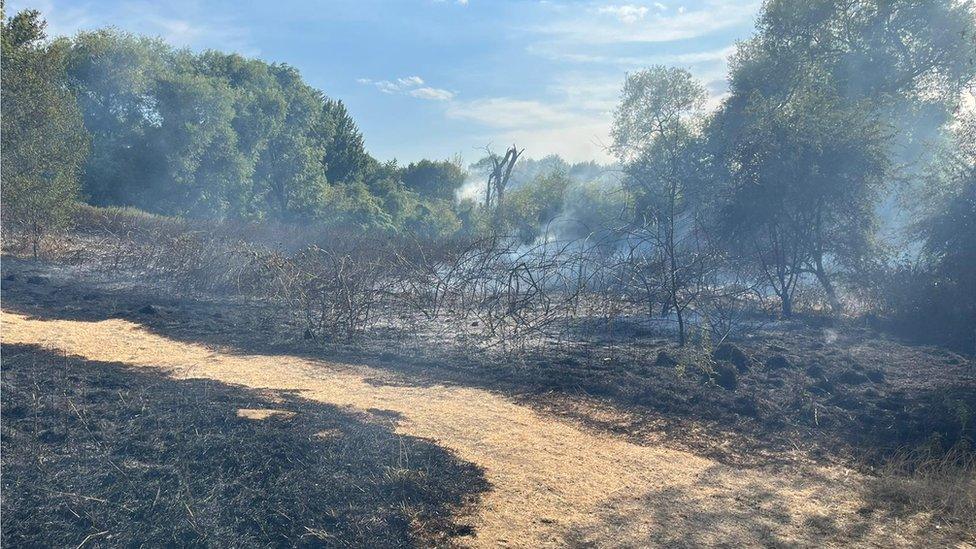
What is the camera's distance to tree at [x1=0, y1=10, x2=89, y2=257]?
1402 centimetres

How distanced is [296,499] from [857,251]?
14.3 meters

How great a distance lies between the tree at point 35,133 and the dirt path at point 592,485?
27.3ft

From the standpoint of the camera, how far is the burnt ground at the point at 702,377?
6262 millimetres

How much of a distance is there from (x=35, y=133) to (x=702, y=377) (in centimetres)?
1470

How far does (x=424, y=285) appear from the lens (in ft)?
39.4

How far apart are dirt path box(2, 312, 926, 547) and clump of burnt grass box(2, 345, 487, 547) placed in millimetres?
346

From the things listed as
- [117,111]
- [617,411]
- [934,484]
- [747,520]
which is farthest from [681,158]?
[117,111]

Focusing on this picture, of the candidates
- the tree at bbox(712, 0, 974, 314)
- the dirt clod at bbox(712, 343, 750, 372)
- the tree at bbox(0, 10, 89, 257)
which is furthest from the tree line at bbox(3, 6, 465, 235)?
the tree at bbox(712, 0, 974, 314)

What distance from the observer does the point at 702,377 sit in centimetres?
803

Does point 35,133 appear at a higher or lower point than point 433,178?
lower

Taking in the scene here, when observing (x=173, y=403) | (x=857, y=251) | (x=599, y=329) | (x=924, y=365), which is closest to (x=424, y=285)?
(x=599, y=329)

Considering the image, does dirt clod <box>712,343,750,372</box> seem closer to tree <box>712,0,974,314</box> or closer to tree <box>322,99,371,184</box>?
tree <box>712,0,974,314</box>

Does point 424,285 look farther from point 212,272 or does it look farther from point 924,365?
point 924,365

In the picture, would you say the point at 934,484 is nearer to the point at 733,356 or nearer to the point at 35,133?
the point at 733,356
